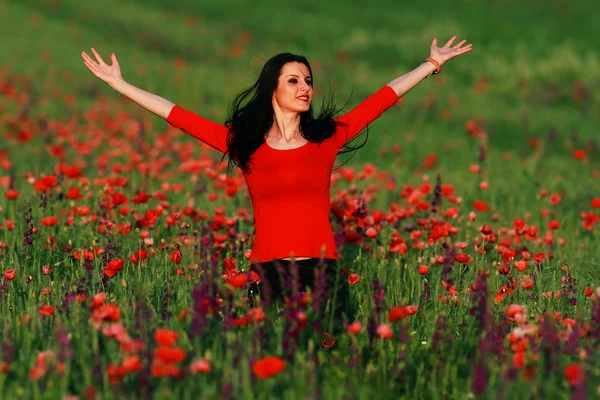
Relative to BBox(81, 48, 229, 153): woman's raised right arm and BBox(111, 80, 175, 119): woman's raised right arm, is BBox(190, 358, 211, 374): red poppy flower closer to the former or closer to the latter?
BBox(81, 48, 229, 153): woman's raised right arm

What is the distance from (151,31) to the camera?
69.5ft

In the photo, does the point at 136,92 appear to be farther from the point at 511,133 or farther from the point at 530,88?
the point at 530,88

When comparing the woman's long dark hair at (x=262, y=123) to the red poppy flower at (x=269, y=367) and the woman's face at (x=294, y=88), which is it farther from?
the red poppy flower at (x=269, y=367)

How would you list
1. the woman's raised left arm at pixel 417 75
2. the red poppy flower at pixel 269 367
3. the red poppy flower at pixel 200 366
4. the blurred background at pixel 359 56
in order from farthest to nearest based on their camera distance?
the blurred background at pixel 359 56, the woman's raised left arm at pixel 417 75, the red poppy flower at pixel 200 366, the red poppy flower at pixel 269 367

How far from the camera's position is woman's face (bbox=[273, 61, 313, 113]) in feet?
12.7

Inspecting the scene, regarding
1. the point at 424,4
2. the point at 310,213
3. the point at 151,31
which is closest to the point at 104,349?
the point at 310,213

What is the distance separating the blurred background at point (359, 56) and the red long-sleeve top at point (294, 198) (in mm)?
2458

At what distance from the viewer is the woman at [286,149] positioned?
3.74 m

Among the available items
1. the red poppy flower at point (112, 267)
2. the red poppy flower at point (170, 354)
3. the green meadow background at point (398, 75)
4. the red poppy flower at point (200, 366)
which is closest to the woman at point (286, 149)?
the green meadow background at point (398, 75)

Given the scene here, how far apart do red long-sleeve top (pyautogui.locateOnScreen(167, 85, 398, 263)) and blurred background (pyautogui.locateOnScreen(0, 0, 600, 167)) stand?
2458mm

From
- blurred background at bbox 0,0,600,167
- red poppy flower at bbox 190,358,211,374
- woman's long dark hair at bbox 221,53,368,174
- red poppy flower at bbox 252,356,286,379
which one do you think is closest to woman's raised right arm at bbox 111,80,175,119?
woman's long dark hair at bbox 221,53,368,174

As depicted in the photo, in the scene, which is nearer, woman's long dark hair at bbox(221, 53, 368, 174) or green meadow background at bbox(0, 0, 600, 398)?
woman's long dark hair at bbox(221, 53, 368, 174)

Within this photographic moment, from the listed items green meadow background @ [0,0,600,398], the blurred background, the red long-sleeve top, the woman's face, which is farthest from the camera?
the blurred background

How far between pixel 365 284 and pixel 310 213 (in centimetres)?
76
